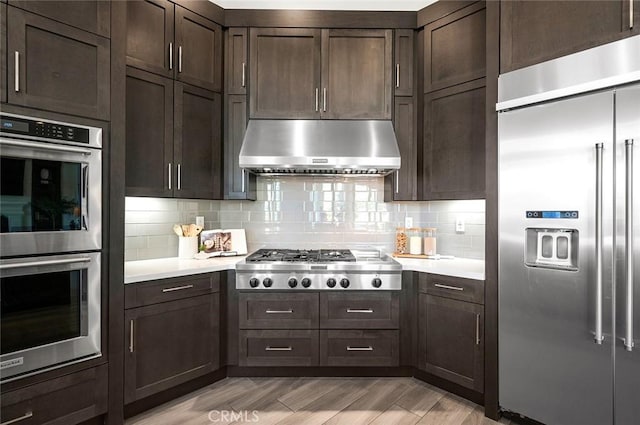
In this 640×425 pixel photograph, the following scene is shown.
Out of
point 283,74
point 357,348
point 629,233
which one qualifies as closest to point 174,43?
point 283,74

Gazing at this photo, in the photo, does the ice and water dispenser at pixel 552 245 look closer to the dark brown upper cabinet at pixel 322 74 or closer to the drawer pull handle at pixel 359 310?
the drawer pull handle at pixel 359 310

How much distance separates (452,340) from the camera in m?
2.41

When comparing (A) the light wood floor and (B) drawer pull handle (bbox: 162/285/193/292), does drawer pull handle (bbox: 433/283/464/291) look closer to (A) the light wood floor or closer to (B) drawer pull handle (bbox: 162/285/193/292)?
(A) the light wood floor

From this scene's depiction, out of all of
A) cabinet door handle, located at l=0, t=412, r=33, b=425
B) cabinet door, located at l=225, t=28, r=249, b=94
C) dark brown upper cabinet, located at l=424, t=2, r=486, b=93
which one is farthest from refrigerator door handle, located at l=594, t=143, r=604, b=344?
cabinet door handle, located at l=0, t=412, r=33, b=425

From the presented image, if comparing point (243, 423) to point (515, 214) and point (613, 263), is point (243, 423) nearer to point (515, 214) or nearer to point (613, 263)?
point (515, 214)

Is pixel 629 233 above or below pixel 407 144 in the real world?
below

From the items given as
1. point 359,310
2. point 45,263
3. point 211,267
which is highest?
point 45,263

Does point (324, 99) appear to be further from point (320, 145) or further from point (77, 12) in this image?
point (77, 12)

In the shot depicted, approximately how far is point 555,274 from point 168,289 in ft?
7.72

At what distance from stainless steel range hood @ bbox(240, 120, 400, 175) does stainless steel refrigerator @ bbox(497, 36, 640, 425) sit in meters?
0.87

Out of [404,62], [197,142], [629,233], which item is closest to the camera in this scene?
[629,233]

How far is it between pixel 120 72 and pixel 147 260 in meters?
1.41

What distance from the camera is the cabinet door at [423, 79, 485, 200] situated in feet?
8.22

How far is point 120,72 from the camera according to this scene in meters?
2.03
